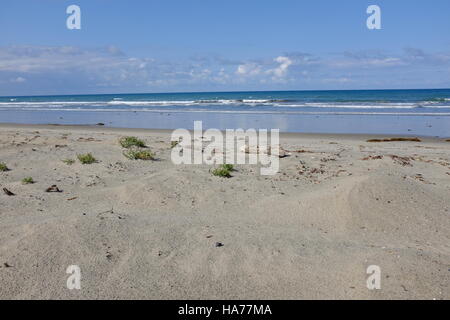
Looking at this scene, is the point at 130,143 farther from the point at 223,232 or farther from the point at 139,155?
the point at 223,232

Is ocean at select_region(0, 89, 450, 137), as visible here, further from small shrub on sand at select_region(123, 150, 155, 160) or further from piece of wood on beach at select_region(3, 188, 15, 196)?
piece of wood on beach at select_region(3, 188, 15, 196)

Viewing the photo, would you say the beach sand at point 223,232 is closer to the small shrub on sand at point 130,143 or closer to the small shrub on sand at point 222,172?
the small shrub on sand at point 222,172

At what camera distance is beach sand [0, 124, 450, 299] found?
3748 millimetres

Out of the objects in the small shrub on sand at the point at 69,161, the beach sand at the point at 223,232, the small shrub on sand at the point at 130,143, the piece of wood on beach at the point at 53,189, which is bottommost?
the beach sand at the point at 223,232

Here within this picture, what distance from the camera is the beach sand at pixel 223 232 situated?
3.75 m

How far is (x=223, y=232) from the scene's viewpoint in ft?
15.9

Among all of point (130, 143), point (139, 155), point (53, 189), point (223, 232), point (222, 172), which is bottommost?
point (223, 232)

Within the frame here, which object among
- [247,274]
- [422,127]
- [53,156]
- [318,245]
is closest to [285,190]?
[318,245]

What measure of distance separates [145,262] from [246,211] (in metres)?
1.86

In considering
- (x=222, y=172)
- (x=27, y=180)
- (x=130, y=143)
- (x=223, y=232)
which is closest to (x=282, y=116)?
(x=130, y=143)

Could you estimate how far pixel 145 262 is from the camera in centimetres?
418

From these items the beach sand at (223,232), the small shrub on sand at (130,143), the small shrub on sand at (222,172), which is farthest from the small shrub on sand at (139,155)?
the small shrub on sand at (222,172)

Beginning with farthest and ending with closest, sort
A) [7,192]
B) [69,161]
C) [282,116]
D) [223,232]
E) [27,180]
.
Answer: [282,116] < [69,161] < [27,180] < [7,192] < [223,232]

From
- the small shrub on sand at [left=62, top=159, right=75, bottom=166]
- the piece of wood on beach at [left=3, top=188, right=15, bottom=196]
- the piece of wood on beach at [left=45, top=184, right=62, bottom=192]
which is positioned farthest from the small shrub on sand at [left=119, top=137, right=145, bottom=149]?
the piece of wood on beach at [left=3, top=188, right=15, bottom=196]
